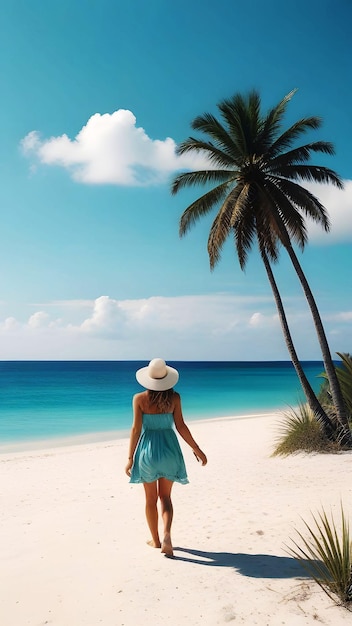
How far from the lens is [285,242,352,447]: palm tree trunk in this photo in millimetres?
11516

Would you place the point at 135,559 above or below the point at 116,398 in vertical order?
below

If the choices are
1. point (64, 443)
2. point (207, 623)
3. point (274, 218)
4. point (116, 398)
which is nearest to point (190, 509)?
point (207, 623)

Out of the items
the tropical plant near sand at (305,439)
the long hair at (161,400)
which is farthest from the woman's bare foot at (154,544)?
the tropical plant near sand at (305,439)

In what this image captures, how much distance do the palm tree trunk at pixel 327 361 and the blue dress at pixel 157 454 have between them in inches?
302

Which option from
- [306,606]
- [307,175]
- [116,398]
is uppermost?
[307,175]

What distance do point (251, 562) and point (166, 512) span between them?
2.95 ft

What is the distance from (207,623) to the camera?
11.2ft

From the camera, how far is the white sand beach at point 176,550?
3.62 meters

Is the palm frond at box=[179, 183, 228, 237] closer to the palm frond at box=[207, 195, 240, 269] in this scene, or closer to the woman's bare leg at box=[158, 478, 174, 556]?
the palm frond at box=[207, 195, 240, 269]

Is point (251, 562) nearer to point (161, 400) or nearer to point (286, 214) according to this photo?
point (161, 400)

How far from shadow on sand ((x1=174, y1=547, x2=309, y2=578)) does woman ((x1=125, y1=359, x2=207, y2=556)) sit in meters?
0.27

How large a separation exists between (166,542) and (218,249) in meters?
9.93

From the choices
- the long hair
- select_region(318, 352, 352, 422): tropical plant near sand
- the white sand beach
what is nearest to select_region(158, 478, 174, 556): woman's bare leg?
the white sand beach

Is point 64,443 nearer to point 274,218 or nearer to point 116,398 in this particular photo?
point 274,218
